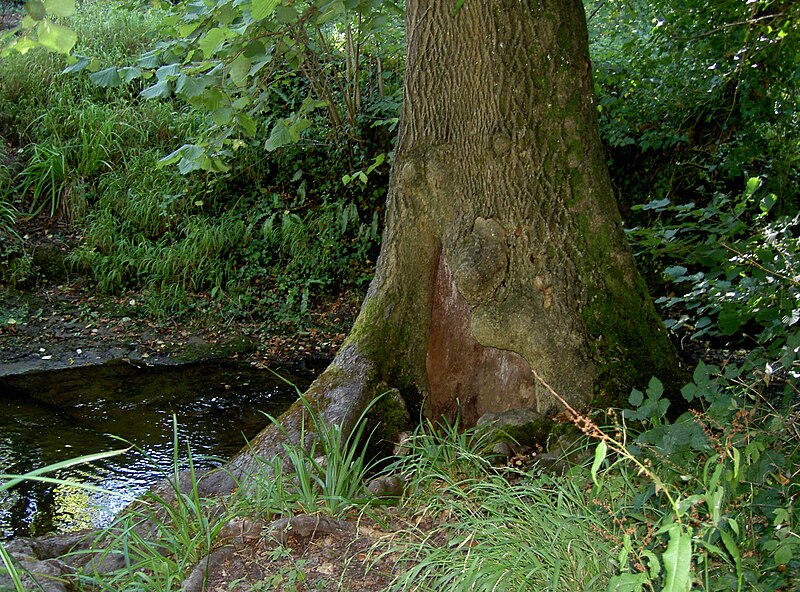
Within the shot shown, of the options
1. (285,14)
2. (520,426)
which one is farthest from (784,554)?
(285,14)

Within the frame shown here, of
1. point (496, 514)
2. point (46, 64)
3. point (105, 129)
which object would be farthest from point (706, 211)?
point (46, 64)

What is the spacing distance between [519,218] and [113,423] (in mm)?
3904

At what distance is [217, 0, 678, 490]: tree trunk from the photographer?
414 centimetres

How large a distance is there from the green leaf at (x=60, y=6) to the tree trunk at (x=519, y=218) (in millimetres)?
2078

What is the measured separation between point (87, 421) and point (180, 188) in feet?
12.8

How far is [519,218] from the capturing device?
420 cm

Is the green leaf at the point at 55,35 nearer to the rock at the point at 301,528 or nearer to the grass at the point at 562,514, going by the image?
the grass at the point at 562,514

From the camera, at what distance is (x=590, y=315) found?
413 centimetres

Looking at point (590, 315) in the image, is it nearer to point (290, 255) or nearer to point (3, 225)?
point (290, 255)

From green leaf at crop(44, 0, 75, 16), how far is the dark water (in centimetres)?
282

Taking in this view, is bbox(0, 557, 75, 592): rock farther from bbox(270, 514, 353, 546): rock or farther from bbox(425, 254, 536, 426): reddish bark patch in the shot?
bbox(425, 254, 536, 426): reddish bark patch

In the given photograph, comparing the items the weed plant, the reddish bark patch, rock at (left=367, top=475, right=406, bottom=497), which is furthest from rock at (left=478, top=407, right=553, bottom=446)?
rock at (left=367, top=475, right=406, bottom=497)

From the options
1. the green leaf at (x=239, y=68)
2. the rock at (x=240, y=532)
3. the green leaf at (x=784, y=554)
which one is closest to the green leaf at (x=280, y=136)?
the green leaf at (x=239, y=68)

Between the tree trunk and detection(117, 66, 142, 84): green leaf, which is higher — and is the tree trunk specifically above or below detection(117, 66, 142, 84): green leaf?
below
